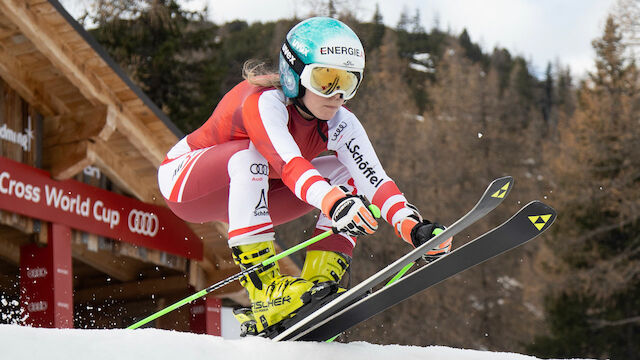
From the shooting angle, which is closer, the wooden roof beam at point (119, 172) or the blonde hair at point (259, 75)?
the blonde hair at point (259, 75)

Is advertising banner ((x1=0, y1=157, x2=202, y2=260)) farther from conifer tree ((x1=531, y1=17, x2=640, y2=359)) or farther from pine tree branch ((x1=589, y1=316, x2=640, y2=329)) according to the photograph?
pine tree branch ((x1=589, y1=316, x2=640, y2=329))

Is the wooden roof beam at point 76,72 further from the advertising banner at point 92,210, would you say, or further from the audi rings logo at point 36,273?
the audi rings logo at point 36,273

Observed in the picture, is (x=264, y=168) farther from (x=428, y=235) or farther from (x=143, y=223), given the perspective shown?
(x=143, y=223)

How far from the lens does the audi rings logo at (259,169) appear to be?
345 centimetres

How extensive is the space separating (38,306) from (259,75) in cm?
510

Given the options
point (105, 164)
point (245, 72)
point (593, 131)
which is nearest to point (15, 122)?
point (105, 164)

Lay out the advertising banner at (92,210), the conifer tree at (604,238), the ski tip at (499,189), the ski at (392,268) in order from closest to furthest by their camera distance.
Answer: the ski at (392,268)
the ski tip at (499,189)
the advertising banner at (92,210)
the conifer tree at (604,238)

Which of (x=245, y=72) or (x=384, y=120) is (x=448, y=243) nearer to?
(x=245, y=72)

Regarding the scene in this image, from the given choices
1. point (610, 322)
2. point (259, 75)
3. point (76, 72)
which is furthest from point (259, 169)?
point (610, 322)

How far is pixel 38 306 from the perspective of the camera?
803 cm

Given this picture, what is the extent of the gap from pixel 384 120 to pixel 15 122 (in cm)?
2542

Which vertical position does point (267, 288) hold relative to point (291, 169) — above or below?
below

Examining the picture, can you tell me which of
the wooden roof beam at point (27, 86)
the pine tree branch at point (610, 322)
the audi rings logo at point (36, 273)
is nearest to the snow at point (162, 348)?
the audi rings logo at point (36, 273)

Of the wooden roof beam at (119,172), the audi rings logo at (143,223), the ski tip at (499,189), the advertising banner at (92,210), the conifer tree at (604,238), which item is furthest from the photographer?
the conifer tree at (604,238)
